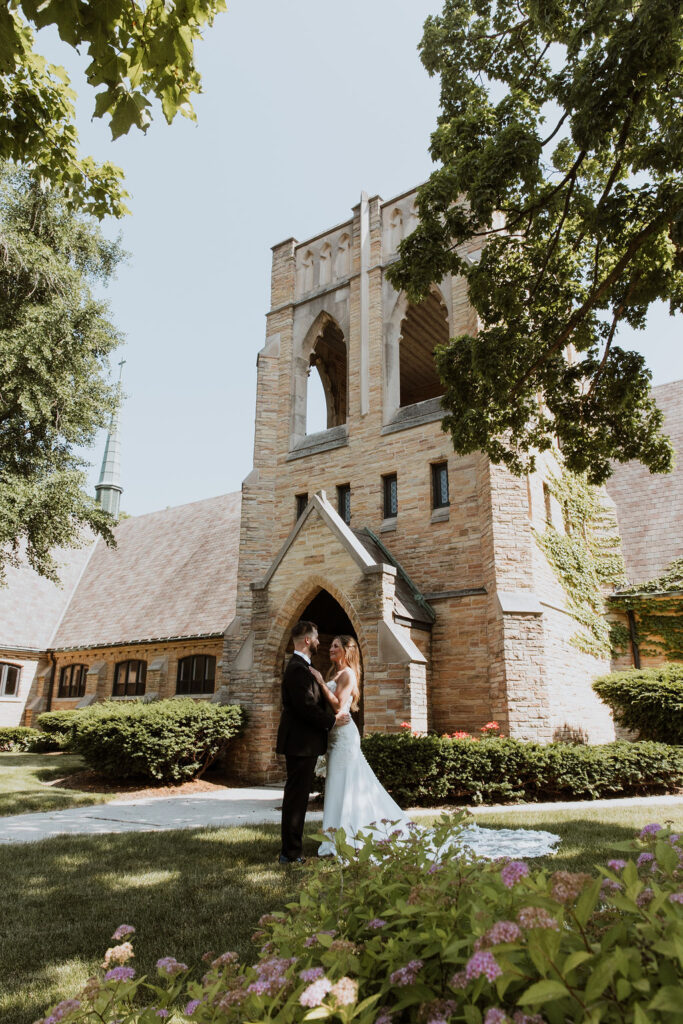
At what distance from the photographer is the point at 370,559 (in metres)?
13.4

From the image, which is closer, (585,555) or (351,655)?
(351,655)

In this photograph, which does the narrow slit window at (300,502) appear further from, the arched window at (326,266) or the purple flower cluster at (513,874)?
the purple flower cluster at (513,874)

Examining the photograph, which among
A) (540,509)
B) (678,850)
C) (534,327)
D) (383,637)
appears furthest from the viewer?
(540,509)

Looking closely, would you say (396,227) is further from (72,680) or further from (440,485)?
(72,680)

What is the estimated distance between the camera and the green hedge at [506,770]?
10.4 metres

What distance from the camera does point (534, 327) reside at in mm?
10234

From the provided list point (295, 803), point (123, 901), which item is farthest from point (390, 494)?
point (123, 901)

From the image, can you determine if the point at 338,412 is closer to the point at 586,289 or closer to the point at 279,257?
the point at 279,257

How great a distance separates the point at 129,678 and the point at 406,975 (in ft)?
79.5

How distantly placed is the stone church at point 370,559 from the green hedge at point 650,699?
1154mm

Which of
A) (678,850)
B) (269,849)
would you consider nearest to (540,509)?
(269,849)

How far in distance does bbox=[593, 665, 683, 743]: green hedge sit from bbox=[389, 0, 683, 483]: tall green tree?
14.7 ft

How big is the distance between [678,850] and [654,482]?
1880 cm

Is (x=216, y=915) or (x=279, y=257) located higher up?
(x=279, y=257)
